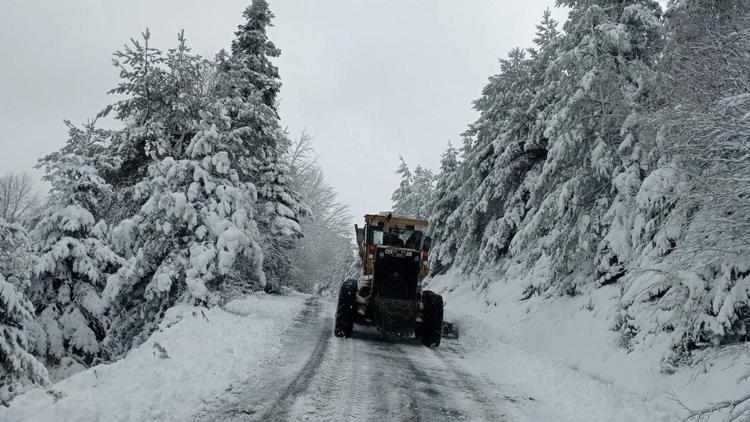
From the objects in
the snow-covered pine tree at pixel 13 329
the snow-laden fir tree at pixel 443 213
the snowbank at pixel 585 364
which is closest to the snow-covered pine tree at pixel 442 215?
the snow-laden fir tree at pixel 443 213

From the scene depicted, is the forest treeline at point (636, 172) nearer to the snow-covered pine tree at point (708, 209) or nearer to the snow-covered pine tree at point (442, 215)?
the snow-covered pine tree at point (708, 209)

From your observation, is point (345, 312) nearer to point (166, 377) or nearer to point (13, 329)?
point (166, 377)

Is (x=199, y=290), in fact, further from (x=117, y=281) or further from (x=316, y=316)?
(x=316, y=316)

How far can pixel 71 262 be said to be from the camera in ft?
42.7

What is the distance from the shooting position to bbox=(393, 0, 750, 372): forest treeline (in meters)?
6.98

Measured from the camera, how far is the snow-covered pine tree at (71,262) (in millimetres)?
12531

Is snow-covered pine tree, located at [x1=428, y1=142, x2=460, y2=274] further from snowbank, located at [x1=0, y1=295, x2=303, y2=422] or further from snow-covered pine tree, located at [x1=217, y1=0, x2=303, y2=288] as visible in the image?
snowbank, located at [x1=0, y1=295, x2=303, y2=422]

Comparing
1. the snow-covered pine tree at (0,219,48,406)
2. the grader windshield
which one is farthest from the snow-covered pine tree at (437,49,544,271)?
the snow-covered pine tree at (0,219,48,406)

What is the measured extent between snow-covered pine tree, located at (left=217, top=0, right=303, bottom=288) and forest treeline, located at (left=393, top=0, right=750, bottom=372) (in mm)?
8150

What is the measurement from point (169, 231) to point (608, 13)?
13.0 metres

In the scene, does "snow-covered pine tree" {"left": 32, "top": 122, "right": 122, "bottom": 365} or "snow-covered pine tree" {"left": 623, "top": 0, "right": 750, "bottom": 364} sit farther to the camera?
"snow-covered pine tree" {"left": 32, "top": 122, "right": 122, "bottom": 365}

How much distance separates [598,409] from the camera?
23.6ft

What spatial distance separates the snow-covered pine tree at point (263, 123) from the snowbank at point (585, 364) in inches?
354

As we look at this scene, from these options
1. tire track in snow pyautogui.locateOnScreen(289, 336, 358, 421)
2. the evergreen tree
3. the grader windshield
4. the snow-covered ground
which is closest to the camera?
the snow-covered ground
